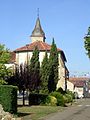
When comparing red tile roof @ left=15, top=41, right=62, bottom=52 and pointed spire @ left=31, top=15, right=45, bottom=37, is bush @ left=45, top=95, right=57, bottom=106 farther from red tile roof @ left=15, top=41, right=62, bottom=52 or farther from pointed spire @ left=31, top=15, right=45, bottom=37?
pointed spire @ left=31, top=15, right=45, bottom=37

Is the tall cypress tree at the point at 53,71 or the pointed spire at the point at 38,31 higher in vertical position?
the pointed spire at the point at 38,31

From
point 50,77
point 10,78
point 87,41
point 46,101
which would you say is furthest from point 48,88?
point 87,41

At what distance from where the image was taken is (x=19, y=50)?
368 ft

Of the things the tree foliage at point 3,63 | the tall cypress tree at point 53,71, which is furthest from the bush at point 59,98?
the tall cypress tree at point 53,71

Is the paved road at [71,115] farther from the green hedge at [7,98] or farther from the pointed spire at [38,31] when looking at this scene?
the pointed spire at [38,31]

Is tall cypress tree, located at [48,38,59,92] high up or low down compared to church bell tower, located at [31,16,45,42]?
down

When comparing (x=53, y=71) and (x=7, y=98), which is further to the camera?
(x=53, y=71)

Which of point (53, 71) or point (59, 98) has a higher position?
point (53, 71)

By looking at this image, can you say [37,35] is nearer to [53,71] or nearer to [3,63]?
[53,71]

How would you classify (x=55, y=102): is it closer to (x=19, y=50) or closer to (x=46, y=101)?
(x=46, y=101)

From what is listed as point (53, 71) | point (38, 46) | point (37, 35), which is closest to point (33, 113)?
point (53, 71)

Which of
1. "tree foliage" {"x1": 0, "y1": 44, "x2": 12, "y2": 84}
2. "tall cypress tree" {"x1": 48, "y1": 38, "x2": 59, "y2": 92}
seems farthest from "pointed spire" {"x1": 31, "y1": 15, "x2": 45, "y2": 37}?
"tree foliage" {"x1": 0, "y1": 44, "x2": 12, "y2": 84}

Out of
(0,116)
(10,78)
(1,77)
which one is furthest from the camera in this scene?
(10,78)

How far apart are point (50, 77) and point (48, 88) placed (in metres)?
2.46
